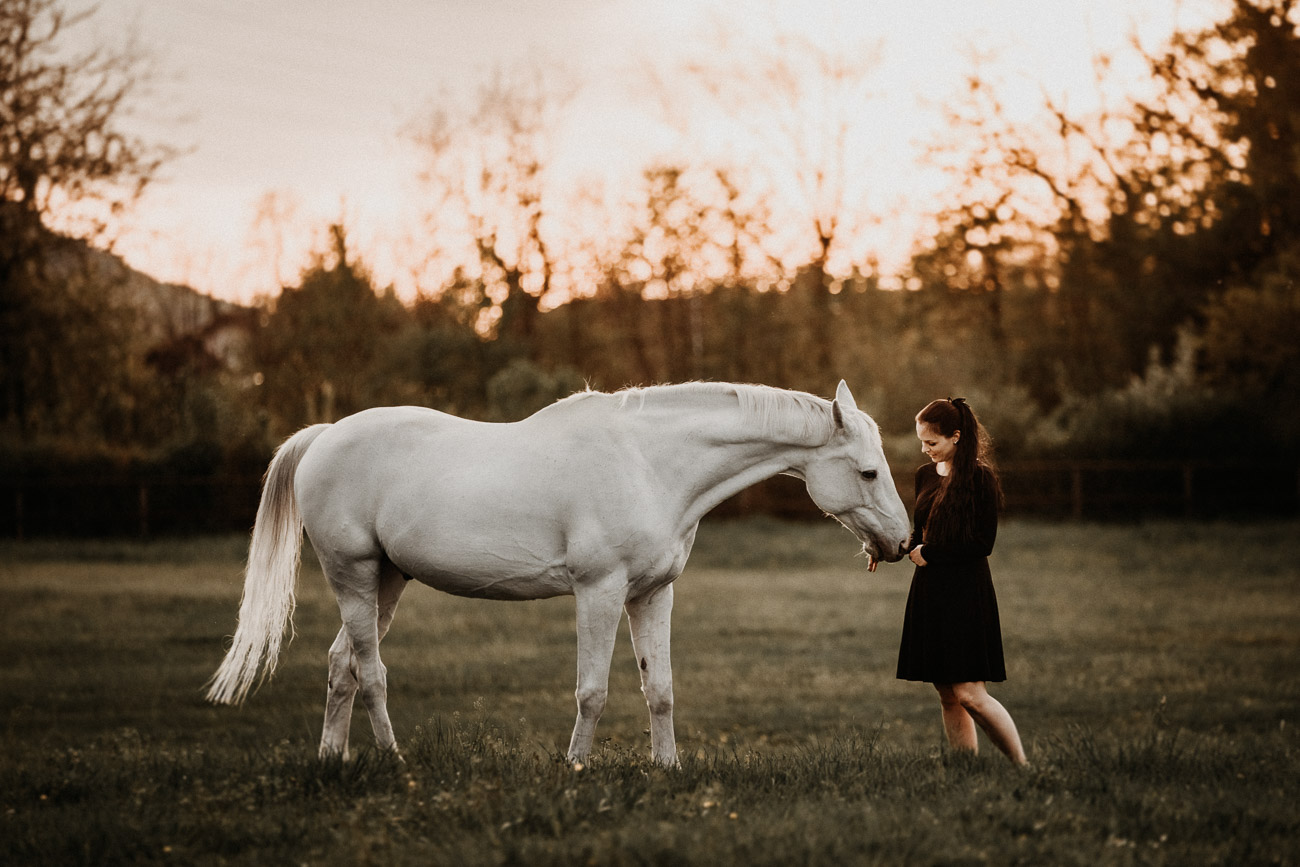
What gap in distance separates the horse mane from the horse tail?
1806mm

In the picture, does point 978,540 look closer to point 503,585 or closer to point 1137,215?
point 503,585

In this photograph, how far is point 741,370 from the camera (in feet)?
114

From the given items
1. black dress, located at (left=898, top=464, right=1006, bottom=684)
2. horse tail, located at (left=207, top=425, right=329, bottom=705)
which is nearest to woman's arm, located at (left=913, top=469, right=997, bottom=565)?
black dress, located at (left=898, top=464, right=1006, bottom=684)

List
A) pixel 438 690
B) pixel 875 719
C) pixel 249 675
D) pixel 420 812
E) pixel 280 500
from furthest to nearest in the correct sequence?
1. pixel 438 690
2. pixel 875 719
3. pixel 280 500
4. pixel 249 675
5. pixel 420 812

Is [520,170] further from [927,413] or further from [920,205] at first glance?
[927,413]

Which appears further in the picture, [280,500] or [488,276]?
[488,276]

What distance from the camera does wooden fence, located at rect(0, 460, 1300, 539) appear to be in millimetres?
24609

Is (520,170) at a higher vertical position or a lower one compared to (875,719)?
higher

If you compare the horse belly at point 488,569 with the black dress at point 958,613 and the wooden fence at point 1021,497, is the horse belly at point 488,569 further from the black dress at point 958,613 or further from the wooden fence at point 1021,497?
the wooden fence at point 1021,497

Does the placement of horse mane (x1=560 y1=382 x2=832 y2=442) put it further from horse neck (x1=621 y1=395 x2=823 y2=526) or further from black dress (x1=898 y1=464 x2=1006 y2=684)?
black dress (x1=898 y1=464 x2=1006 y2=684)

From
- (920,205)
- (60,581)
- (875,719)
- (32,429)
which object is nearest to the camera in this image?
(875,719)

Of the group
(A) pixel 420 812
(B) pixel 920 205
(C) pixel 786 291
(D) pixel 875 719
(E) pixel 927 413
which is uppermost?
(B) pixel 920 205

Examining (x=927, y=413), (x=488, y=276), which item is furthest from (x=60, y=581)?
(x=488, y=276)

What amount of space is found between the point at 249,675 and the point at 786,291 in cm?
2965
